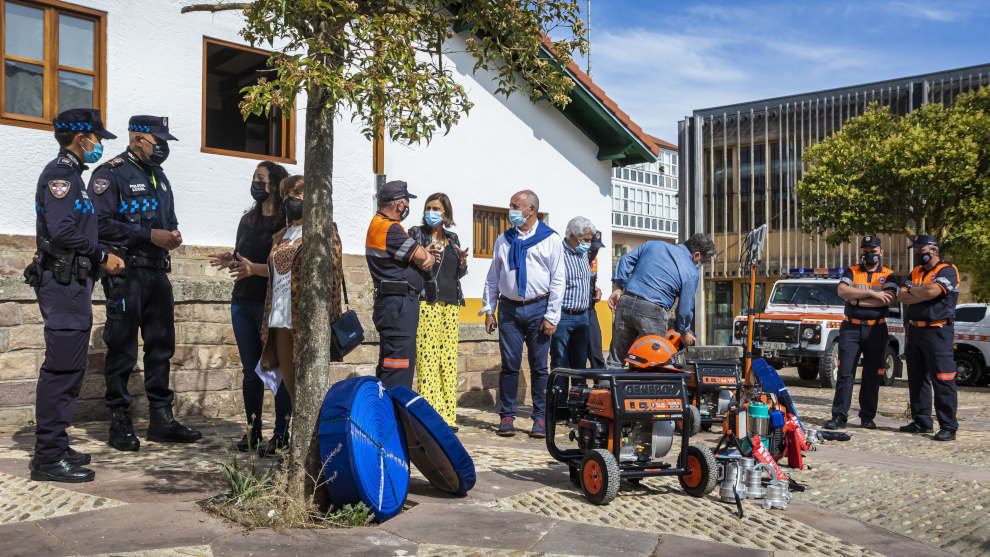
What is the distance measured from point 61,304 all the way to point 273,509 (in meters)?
1.95

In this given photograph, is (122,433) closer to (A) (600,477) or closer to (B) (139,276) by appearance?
(B) (139,276)

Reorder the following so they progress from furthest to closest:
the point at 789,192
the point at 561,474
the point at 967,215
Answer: the point at 789,192, the point at 967,215, the point at 561,474

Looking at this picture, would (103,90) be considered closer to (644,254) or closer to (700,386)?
(644,254)

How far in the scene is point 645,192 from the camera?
67.7 m

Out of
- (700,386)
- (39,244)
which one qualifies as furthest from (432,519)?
(700,386)

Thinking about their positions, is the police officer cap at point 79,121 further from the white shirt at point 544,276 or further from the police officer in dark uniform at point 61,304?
the white shirt at point 544,276

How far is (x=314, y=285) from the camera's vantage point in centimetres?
444

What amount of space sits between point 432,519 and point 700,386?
414cm

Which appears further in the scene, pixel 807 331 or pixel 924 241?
pixel 807 331

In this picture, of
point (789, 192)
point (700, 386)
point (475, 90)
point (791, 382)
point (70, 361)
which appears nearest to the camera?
point (70, 361)

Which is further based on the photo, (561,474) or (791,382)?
(791,382)

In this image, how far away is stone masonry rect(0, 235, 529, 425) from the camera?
6.69 m

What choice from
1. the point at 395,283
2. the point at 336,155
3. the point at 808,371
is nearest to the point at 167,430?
the point at 395,283

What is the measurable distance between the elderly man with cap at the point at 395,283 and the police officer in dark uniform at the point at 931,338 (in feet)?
18.0
